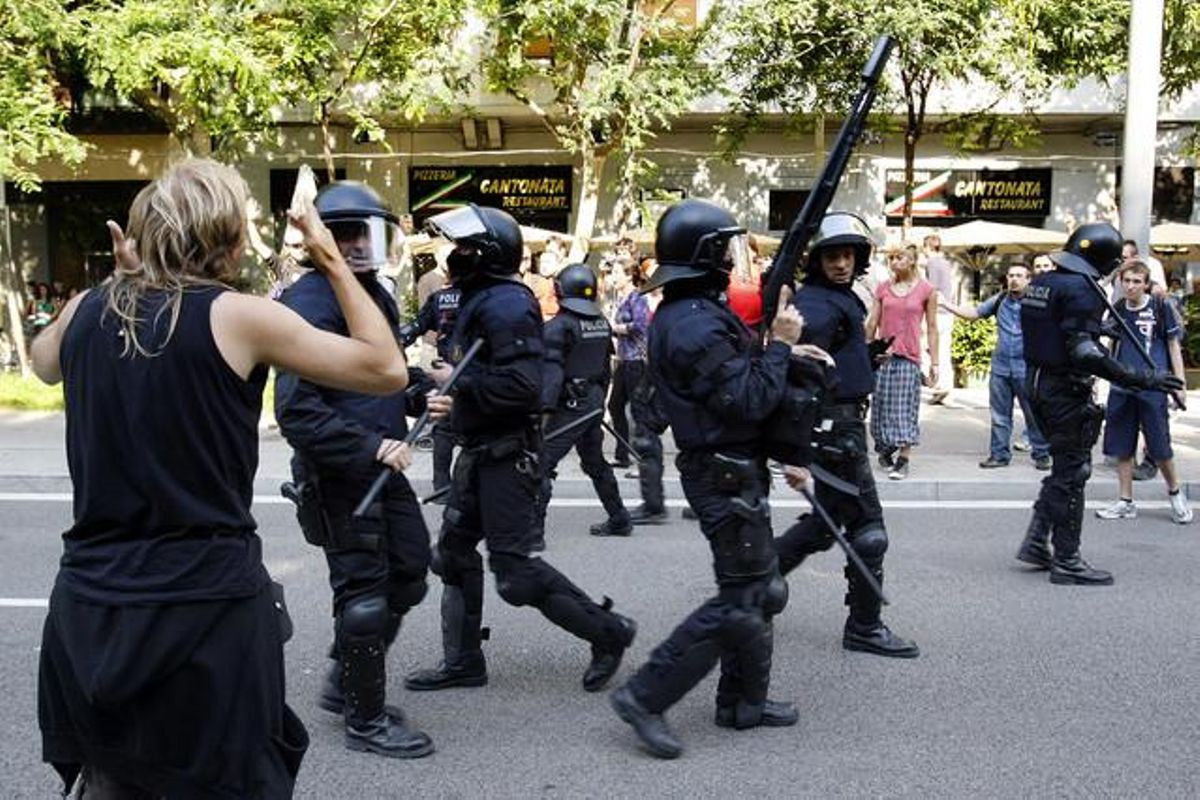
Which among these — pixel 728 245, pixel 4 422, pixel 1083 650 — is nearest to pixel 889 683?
pixel 1083 650

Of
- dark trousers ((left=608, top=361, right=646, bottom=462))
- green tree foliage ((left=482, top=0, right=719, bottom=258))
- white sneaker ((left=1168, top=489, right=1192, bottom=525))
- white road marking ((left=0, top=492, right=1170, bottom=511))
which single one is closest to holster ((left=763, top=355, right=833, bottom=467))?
white road marking ((left=0, top=492, right=1170, bottom=511))

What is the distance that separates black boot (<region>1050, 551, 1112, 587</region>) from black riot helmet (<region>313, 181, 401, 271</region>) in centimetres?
403

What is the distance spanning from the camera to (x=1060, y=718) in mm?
4395

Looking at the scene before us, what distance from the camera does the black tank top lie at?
Answer: 7.57 ft

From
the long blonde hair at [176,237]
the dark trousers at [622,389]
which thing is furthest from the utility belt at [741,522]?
the dark trousers at [622,389]

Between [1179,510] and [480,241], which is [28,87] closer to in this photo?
[480,241]

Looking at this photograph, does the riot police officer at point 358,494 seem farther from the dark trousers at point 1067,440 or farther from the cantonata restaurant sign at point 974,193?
the cantonata restaurant sign at point 974,193

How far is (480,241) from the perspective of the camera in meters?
4.39

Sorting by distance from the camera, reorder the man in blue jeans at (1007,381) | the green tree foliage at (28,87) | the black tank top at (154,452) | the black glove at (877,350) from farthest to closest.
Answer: the green tree foliage at (28,87) → the man in blue jeans at (1007,381) → the black glove at (877,350) → the black tank top at (154,452)

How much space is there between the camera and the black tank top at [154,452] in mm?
2309

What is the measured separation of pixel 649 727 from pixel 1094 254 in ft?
A: 11.7

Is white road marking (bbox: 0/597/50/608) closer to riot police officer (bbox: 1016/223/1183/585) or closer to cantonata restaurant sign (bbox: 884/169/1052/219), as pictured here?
riot police officer (bbox: 1016/223/1183/585)

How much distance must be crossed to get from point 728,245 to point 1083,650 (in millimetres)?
2520

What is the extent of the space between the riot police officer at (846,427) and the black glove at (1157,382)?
1.88 metres
